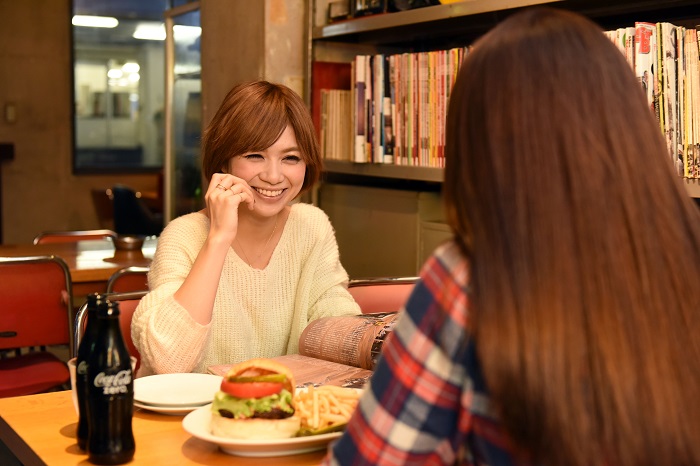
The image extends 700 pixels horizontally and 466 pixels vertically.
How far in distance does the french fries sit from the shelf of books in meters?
1.17

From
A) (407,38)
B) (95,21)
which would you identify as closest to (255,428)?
(407,38)

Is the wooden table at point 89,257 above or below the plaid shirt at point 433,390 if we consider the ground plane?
below

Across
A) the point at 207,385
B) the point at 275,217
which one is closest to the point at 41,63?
the point at 275,217

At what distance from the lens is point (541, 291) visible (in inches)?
33.3

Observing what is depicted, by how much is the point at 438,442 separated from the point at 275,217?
1.43 meters

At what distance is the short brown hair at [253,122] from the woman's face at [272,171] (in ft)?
0.05

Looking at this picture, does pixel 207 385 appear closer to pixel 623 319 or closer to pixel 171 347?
pixel 171 347

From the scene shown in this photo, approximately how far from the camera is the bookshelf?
2.62 m

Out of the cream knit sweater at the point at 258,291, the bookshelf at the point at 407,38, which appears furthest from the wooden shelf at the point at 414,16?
the cream knit sweater at the point at 258,291

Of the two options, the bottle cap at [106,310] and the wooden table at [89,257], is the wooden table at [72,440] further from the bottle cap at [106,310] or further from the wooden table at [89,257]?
the wooden table at [89,257]

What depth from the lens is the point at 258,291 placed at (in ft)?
7.26

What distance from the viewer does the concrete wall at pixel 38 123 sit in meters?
8.21

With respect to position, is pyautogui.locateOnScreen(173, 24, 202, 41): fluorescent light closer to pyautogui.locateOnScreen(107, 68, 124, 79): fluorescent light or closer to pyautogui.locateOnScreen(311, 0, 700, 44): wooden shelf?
pyautogui.locateOnScreen(311, 0, 700, 44): wooden shelf

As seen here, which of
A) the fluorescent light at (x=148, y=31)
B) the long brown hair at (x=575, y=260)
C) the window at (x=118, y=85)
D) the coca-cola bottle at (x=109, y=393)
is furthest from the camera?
the fluorescent light at (x=148, y=31)
